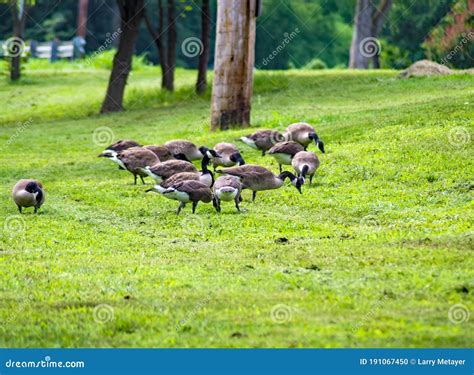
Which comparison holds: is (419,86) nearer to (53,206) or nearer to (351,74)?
(351,74)

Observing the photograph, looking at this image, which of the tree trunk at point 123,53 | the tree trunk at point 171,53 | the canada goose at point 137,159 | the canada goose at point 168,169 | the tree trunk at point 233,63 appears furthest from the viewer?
the tree trunk at point 171,53

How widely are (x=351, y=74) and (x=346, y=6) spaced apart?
3081 centimetres

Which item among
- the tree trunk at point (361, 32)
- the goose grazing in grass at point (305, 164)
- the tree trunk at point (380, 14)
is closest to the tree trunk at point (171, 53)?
the tree trunk at point (361, 32)

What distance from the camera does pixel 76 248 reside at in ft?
44.9

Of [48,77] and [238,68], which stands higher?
[238,68]

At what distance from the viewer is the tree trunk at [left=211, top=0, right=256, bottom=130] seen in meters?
27.2

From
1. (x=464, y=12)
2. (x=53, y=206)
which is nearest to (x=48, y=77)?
(x=464, y=12)

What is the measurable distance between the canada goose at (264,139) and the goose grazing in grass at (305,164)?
3.16 meters

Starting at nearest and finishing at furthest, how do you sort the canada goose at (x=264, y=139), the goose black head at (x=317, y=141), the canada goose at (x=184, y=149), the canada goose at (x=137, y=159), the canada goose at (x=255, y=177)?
the canada goose at (x=255, y=177) → the canada goose at (x=137, y=159) → the goose black head at (x=317, y=141) → the canada goose at (x=184, y=149) → the canada goose at (x=264, y=139)

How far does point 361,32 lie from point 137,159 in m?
38.7

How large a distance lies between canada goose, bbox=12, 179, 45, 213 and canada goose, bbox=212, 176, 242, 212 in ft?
9.07

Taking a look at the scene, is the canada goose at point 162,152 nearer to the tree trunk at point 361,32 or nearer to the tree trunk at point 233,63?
the tree trunk at point 233,63

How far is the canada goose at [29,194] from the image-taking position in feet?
53.1

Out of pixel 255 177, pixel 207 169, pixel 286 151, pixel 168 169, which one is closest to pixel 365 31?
pixel 286 151
